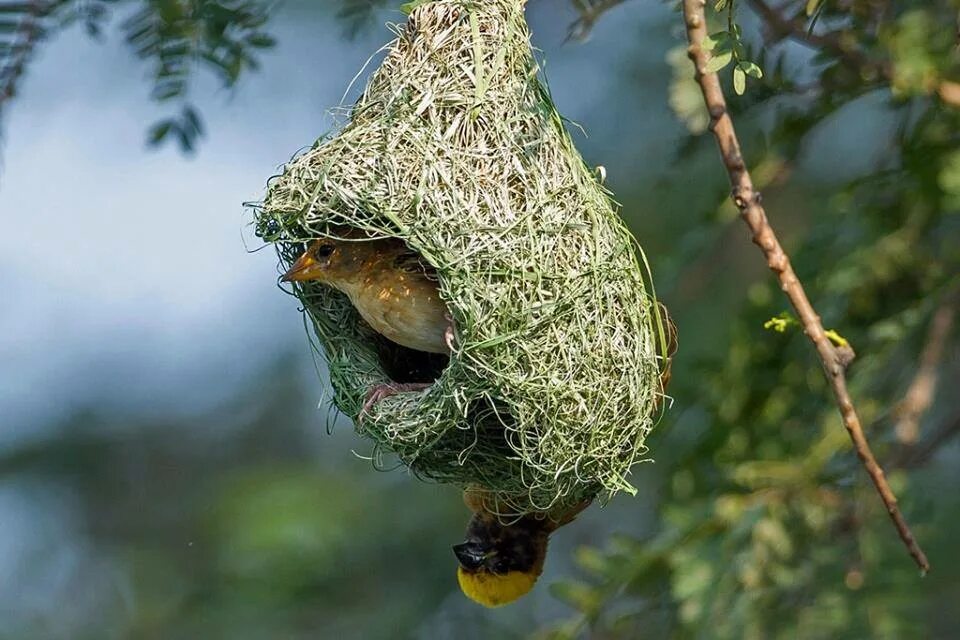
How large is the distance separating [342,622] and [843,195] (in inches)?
129

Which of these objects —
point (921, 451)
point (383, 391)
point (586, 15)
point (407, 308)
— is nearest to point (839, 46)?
point (586, 15)

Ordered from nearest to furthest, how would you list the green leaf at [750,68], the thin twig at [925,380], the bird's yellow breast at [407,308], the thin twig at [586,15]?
the green leaf at [750,68] < the bird's yellow breast at [407,308] < the thin twig at [586,15] < the thin twig at [925,380]

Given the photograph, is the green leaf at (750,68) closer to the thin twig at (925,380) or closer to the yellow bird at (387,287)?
the yellow bird at (387,287)

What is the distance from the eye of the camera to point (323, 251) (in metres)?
2.67

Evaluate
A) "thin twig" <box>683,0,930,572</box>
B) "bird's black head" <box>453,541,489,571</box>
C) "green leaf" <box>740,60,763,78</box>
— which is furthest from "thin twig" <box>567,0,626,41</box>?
"bird's black head" <box>453,541,489,571</box>

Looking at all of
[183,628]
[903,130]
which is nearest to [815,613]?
[903,130]

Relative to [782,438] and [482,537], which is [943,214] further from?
[482,537]

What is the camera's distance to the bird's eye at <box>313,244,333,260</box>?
2668mm

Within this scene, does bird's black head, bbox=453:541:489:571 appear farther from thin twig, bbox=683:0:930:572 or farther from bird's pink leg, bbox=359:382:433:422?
thin twig, bbox=683:0:930:572

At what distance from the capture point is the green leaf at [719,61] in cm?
229

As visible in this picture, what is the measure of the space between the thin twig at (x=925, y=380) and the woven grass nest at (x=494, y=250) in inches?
34.8

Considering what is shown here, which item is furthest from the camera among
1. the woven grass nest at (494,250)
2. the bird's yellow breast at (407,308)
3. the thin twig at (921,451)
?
the thin twig at (921,451)

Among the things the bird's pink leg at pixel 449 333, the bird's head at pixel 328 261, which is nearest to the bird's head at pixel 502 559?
the bird's pink leg at pixel 449 333

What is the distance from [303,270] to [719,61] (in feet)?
3.02
